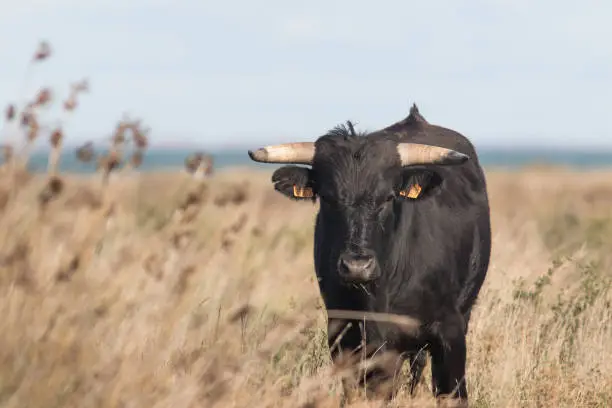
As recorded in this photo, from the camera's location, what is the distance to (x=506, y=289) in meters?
8.70

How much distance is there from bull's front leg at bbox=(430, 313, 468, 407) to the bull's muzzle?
975 mm

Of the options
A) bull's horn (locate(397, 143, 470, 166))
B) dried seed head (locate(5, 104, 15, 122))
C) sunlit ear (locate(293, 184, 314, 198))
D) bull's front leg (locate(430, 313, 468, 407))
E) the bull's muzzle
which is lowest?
bull's front leg (locate(430, 313, 468, 407))

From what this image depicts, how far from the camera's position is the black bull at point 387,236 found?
657 cm

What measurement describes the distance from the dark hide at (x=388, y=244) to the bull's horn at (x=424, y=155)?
51 millimetres

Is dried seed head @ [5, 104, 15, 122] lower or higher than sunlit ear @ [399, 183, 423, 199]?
higher

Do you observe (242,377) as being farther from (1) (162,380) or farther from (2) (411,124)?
(2) (411,124)

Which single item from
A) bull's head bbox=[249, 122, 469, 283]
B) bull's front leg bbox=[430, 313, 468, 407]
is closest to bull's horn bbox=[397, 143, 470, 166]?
bull's head bbox=[249, 122, 469, 283]

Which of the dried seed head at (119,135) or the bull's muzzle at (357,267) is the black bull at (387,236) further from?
the dried seed head at (119,135)

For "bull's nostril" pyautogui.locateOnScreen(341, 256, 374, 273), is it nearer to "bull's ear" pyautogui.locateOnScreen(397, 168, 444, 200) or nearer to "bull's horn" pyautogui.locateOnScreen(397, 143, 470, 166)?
"bull's ear" pyautogui.locateOnScreen(397, 168, 444, 200)

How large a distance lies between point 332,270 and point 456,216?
1.40 m

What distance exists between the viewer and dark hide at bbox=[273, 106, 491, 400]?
6543 mm

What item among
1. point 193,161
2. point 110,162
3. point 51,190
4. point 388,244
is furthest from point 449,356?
point 51,190

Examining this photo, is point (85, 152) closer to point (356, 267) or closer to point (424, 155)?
point (356, 267)

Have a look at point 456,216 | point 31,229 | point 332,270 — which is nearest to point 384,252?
point 332,270
